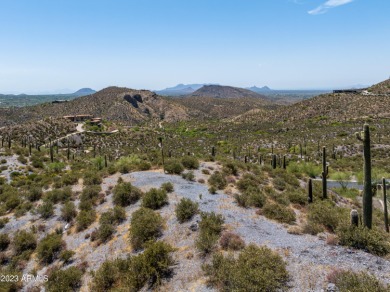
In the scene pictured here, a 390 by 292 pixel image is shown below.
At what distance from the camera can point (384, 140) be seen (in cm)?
4816

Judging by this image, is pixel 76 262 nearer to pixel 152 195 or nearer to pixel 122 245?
pixel 122 245

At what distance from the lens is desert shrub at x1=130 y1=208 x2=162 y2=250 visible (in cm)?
1158

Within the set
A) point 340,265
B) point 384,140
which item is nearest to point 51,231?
point 340,265

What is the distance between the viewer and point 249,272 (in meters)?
7.70

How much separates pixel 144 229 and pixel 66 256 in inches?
143

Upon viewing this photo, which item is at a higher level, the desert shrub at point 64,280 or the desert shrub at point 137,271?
the desert shrub at point 137,271

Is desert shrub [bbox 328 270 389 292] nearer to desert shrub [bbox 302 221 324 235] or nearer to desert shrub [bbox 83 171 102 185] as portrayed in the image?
desert shrub [bbox 302 221 324 235]

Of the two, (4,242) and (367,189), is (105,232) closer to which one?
(4,242)

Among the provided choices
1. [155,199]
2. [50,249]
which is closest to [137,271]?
[50,249]

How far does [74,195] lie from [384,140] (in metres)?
52.6

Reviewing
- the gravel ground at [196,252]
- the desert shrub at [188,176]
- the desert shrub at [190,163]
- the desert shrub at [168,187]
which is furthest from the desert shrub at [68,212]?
the desert shrub at [190,163]

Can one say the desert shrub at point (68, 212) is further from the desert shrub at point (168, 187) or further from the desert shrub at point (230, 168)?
the desert shrub at point (230, 168)

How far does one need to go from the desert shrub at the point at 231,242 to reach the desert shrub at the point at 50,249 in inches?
308

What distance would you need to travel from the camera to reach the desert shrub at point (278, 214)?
13.1 metres
